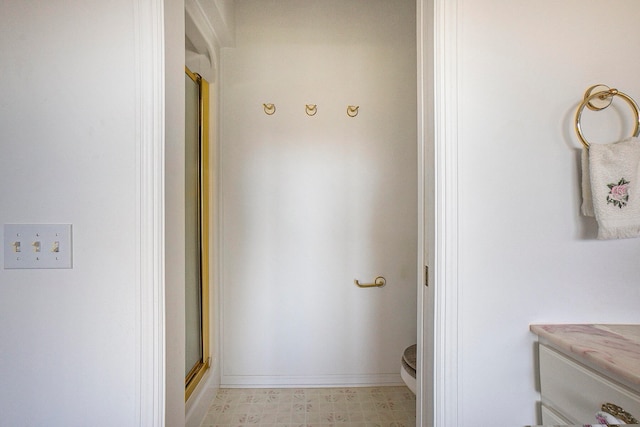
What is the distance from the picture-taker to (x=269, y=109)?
1.87 metres

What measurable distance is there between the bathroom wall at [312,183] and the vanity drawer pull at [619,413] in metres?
1.23

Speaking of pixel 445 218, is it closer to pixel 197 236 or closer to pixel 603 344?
pixel 603 344

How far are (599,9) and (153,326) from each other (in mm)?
1679

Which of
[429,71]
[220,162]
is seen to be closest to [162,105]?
[429,71]

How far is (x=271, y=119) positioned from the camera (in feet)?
6.23

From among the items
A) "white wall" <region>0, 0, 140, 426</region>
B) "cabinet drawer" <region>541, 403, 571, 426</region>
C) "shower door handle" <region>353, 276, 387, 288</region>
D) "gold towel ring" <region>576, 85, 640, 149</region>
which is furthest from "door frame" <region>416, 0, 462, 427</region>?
"shower door handle" <region>353, 276, 387, 288</region>

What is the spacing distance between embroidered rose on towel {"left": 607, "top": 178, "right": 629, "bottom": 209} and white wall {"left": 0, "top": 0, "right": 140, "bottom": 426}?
1.39 metres

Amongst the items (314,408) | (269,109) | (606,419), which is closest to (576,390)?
(606,419)

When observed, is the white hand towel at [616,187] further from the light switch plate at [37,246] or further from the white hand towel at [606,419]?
the light switch plate at [37,246]

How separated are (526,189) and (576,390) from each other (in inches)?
22.8

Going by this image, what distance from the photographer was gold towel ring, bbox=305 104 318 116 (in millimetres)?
1873

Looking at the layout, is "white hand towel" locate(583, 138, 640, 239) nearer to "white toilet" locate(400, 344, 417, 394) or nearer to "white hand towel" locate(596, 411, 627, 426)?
"white hand towel" locate(596, 411, 627, 426)

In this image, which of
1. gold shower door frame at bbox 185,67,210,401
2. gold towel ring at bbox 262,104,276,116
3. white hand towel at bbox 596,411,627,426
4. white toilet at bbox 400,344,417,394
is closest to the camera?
white hand towel at bbox 596,411,627,426

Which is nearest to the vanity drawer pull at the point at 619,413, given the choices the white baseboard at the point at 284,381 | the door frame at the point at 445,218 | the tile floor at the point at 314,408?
the door frame at the point at 445,218
